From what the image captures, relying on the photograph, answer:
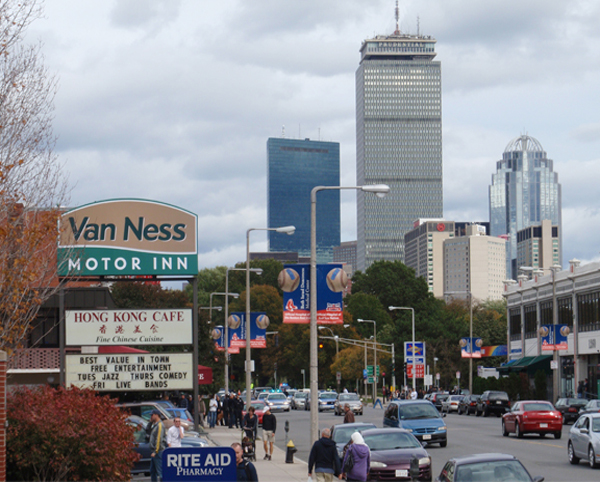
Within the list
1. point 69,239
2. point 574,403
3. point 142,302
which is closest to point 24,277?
point 69,239

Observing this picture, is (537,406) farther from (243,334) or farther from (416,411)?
(243,334)

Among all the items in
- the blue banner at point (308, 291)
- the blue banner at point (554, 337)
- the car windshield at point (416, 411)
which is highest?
the blue banner at point (308, 291)

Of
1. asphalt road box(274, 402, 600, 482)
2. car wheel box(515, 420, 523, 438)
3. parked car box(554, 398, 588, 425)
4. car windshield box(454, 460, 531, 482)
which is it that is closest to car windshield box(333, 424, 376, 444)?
asphalt road box(274, 402, 600, 482)

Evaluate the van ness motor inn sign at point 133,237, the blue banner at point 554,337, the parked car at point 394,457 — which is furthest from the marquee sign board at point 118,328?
the blue banner at point 554,337

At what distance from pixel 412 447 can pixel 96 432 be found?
942 cm

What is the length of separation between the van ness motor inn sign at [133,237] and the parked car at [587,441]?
12.6 meters

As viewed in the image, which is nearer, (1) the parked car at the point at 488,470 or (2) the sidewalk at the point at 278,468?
(1) the parked car at the point at 488,470

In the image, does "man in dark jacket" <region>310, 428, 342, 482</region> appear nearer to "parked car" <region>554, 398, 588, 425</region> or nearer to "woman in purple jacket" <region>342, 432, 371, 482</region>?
"woman in purple jacket" <region>342, 432, 371, 482</region>

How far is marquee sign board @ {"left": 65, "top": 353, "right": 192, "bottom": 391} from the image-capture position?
27.6m

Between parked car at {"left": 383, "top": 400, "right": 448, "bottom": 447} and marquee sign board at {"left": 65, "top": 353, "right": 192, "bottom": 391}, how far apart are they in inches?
308

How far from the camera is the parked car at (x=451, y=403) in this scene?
214 feet

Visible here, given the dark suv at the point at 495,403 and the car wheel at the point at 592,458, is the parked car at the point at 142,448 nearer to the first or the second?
the car wheel at the point at 592,458

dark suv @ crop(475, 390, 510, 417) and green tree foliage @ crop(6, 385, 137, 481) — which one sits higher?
green tree foliage @ crop(6, 385, 137, 481)

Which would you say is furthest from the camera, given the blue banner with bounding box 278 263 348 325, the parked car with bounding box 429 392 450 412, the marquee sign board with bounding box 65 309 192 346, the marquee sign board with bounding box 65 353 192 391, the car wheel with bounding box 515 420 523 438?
the parked car with bounding box 429 392 450 412
